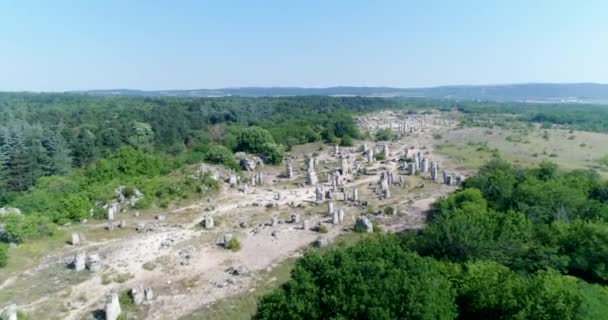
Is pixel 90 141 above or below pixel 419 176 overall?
above

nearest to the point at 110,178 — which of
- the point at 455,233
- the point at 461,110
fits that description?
the point at 455,233

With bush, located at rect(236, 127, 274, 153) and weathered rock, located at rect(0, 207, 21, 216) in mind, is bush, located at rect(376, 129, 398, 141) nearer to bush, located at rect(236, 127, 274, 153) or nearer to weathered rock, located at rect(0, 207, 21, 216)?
bush, located at rect(236, 127, 274, 153)

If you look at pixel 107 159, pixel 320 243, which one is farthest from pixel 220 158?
pixel 320 243

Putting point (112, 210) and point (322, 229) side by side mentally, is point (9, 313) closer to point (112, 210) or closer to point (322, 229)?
point (112, 210)

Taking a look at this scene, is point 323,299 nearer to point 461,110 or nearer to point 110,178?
point 110,178

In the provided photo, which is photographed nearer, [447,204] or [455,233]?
[455,233]

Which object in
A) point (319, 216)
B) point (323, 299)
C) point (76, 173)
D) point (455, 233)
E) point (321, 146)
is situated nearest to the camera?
point (323, 299)
